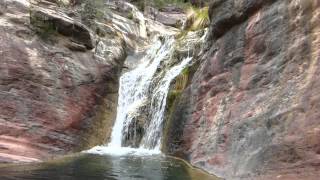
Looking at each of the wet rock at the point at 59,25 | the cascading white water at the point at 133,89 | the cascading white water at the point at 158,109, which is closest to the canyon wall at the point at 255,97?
the cascading white water at the point at 158,109

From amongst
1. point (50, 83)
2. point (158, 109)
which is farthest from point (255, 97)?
point (50, 83)

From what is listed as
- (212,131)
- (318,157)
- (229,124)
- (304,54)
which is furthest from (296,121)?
(212,131)

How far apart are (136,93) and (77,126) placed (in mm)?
3953

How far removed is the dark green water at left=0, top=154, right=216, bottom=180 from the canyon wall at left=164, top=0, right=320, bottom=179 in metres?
0.90

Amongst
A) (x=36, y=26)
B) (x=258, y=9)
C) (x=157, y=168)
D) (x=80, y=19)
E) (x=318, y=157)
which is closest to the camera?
(x=318, y=157)

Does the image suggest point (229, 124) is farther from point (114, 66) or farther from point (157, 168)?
point (114, 66)

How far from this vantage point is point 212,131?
13766mm

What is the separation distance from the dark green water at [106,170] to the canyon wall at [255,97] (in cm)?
90

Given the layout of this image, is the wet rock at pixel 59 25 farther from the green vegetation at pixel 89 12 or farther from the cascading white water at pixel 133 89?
the cascading white water at pixel 133 89

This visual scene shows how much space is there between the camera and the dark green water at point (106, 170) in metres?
10.7

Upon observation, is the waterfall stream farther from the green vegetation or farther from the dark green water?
the green vegetation

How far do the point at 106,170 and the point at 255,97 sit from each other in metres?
4.76

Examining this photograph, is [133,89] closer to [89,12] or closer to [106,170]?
[89,12]

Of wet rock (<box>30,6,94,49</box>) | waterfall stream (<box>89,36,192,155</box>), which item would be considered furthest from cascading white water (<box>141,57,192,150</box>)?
wet rock (<box>30,6,94,49</box>)
